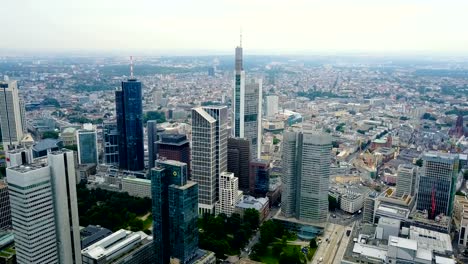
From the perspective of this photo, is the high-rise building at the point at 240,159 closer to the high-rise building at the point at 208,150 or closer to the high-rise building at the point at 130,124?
the high-rise building at the point at 208,150

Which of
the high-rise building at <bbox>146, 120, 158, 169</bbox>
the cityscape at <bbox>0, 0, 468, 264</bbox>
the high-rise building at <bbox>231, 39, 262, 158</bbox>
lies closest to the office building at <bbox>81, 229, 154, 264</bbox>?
the cityscape at <bbox>0, 0, 468, 264</bbox>

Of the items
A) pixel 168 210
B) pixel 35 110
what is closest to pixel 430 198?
pixel 168 210

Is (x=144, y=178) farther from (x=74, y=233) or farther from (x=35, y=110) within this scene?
(x=35, y=110)

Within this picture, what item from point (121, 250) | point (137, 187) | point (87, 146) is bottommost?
point (137, 187)

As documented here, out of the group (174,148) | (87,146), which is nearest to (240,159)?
(174,148)

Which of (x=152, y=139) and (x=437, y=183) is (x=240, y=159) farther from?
(x=437, y=183)

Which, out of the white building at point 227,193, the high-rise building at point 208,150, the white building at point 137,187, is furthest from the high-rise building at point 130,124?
the white building at point 227,193
